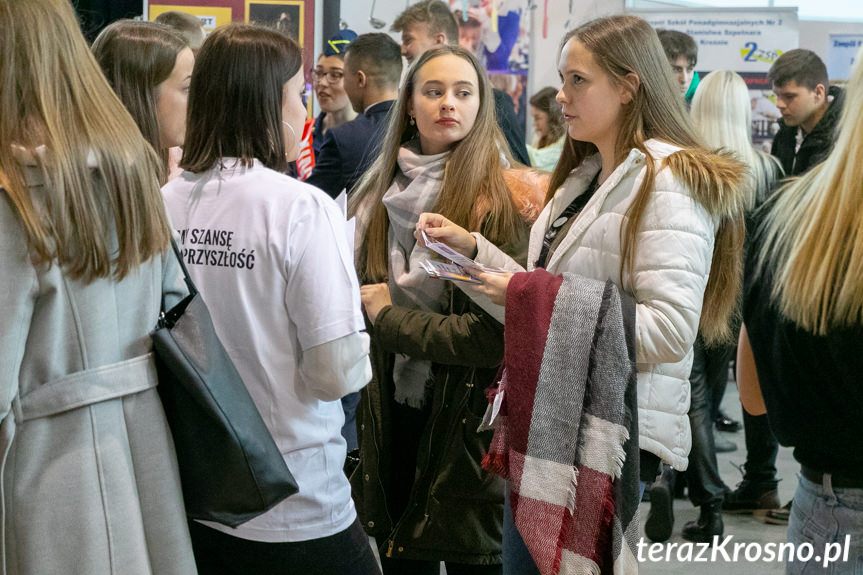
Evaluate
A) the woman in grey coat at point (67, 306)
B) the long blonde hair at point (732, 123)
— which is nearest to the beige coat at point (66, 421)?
the woman in grey coat at point (67, 306)

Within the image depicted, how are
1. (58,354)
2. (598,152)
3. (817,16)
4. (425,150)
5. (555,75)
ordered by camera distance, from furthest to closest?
(817,16)
(555,75)
(425,150)
(598,152)
(58,354)

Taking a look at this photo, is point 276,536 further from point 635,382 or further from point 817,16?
point 817,16

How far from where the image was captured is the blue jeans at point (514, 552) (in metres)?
1.95

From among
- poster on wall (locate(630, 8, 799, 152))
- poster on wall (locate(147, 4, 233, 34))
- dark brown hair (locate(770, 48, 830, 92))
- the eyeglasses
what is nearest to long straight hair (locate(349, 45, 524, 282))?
the eyeglasses

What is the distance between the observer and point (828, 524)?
152 cm

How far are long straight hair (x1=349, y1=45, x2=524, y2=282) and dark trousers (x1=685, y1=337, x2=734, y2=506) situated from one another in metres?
1.61

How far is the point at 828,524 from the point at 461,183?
48.0 inches

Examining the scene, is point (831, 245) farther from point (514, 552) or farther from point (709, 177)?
point (514, 552)

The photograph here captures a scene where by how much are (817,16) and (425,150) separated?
18.9 feet

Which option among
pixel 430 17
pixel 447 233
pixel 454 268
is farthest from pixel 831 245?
pixel 430 17

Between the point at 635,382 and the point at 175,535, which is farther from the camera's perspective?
the point at 635,382

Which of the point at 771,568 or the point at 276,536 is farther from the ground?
the point at 276,536

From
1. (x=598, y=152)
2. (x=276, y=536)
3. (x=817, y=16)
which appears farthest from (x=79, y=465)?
(x=817, y=16)

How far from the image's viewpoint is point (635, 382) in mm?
1763
